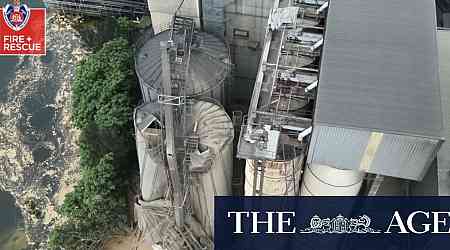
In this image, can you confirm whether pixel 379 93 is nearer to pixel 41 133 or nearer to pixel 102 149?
pixel 102 149

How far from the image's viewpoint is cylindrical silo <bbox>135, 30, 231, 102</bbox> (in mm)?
25234

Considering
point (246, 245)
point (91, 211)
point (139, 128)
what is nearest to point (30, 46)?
point (91, 211)

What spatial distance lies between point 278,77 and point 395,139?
5.32 m

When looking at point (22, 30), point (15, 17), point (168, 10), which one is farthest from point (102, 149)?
point (15, 17)

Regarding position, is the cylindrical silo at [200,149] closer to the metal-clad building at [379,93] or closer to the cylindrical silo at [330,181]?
the cylindrical silo at [330,181]

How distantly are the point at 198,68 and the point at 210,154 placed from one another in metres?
5.11

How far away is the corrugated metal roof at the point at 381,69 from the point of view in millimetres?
18969

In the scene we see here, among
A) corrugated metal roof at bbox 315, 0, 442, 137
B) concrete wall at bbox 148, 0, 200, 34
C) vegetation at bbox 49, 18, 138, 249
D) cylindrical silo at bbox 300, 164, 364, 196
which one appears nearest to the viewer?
corrugated metal roof at bbox 315, 0, 442, 137

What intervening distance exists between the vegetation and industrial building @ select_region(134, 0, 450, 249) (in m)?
2.40

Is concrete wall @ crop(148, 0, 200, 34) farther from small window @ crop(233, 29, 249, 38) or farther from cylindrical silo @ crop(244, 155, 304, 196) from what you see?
cylindrical silo @ crop(244, 155, 304, 196)

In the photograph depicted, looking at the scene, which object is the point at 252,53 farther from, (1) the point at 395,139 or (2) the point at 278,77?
(1) the point at 395,139

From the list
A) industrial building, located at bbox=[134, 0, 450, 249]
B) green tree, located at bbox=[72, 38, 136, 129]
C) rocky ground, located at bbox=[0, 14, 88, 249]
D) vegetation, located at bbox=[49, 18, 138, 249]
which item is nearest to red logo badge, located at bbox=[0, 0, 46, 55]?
rocky ground, located at bbox=[0, 14, 88, 249]

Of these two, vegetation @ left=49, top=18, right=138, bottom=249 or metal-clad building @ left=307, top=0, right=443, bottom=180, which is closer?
metal-clad building @ left=307, top=0, right=443, bottom=180

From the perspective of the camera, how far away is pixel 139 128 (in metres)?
22.9
